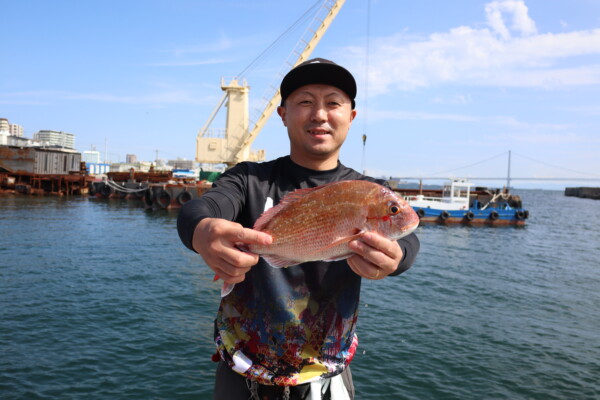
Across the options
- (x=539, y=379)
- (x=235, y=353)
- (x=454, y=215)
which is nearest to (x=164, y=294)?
(x=539, y=379)

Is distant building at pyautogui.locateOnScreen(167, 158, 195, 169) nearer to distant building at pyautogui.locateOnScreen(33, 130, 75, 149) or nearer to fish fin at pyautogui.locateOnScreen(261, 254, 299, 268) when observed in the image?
distant building at pyautogui.locateOnScreen(33, 130, 75, 149)

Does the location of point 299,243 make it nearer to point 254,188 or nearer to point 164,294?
point 254,188

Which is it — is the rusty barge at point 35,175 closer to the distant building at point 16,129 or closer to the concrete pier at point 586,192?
the distant building at point 16,129

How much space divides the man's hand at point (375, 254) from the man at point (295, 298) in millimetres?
206

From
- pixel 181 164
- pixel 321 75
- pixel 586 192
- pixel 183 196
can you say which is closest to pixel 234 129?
pixel 183 196

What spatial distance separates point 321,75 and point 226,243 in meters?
1.26

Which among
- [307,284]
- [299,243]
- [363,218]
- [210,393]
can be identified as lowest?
[210,393]

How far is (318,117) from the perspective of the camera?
2354 millimetres

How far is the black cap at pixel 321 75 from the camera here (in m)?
2.36

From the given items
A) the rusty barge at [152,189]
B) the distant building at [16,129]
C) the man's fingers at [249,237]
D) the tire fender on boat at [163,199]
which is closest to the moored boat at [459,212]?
the rusty barge at [152,189]

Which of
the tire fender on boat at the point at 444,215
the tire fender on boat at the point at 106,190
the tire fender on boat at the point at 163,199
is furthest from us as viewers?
the tire fender on boat at the point at 106,190

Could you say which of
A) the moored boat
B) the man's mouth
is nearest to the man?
the man's mouth

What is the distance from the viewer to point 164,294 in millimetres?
13219

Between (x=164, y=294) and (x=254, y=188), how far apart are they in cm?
1210
